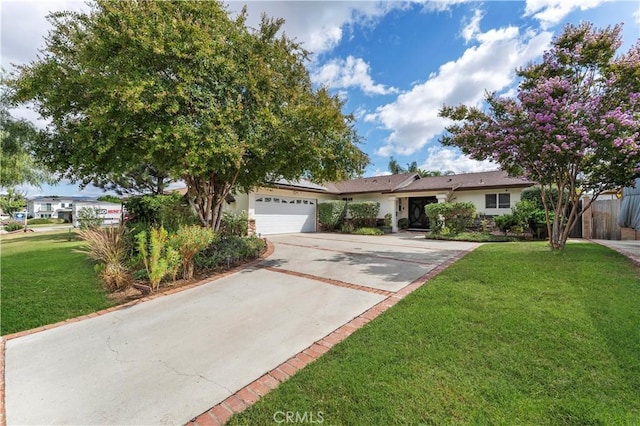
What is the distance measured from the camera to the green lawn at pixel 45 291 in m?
4.66

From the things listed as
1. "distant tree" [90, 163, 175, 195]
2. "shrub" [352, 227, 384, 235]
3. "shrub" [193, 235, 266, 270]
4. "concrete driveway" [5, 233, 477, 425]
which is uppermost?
"distant tree" [90, 163, 175, 195]

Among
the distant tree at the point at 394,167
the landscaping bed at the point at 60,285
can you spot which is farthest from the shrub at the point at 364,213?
the distant tree at the point at 394,167

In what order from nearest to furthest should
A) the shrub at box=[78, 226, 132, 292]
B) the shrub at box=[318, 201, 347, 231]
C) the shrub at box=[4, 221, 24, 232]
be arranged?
the shrub at box=[78, 226, 132, 292] < the shrub at box=[318, 201, 347, 231] < the shrub at box=[4, 221, 24, 232]

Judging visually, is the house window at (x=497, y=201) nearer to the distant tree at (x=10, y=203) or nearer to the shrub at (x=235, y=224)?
the shrub at (x=235, y=224)

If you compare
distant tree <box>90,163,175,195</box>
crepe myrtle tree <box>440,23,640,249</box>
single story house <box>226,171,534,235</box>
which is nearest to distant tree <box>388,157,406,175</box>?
single story house <box>226,171,534,235</box>

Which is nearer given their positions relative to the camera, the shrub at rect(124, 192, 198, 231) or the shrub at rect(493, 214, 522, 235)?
the shrub at rect(124, 192, 198, 231)

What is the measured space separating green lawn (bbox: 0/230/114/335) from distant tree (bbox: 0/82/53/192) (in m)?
8.11

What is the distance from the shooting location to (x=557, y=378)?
105 inches

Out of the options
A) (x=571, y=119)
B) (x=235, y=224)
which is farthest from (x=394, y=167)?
(x=571, y=119)

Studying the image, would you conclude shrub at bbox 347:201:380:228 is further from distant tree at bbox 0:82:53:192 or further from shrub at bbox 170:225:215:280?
distant tree at bbox 0:82:53:192

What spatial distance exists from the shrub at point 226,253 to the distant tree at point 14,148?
10847 mm

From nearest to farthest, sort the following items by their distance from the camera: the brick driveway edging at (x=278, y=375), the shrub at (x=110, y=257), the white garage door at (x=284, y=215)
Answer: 1. the brick driveway edging at (x=278, y=375)
2. the shrub at (x=110, y=257)
3. the white garage door at (x=284, y=215)

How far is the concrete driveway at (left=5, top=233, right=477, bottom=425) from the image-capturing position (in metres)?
2.62

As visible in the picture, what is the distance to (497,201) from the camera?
1714cm
